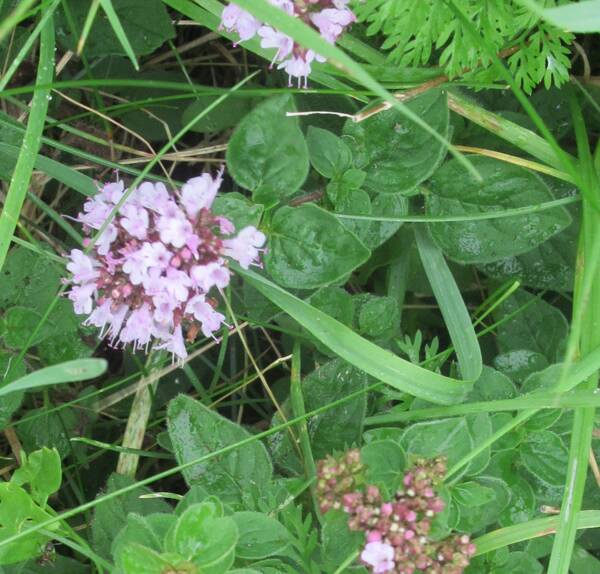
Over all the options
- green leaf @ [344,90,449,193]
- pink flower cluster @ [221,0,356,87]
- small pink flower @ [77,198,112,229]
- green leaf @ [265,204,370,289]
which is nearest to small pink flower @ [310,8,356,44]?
pink flower cluster @ [221,0,356,87]

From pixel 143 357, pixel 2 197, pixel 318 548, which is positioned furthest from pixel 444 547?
pixel 2 197

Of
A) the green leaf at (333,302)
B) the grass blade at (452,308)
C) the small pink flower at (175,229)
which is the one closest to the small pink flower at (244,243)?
the small pink flower at (175,229)

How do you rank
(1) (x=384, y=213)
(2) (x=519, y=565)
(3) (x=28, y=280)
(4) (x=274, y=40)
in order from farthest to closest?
(3) (x=28, y=280) < (1) (x=384, y=213) < (2) (x=519, y=565) < (4) (x=274, y=40)

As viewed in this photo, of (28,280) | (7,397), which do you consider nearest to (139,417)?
(7,397)

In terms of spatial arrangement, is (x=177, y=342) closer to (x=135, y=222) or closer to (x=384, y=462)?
(x=135, y=222)

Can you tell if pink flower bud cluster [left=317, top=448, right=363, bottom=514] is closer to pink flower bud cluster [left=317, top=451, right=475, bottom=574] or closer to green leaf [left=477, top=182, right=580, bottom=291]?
pink flower bud cluster [left=317, top=451, right=475, bottom=574]

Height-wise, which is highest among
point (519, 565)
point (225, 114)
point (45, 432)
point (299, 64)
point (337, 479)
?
point (299, 64)

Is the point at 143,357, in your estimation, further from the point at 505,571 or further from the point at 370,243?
the point at 505,571

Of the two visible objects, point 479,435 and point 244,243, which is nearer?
point 244,243
